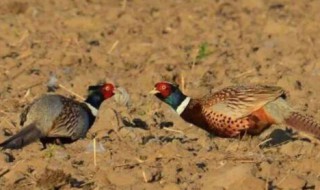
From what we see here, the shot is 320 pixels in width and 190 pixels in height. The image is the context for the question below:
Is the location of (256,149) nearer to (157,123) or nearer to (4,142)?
(157,123)

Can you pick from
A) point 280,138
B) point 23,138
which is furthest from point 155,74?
point 23,138

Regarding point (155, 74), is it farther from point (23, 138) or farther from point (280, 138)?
point (23, 138)

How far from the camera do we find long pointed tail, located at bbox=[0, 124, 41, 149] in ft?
27.9

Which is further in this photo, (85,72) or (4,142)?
(85,72)

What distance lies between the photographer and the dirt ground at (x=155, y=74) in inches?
322

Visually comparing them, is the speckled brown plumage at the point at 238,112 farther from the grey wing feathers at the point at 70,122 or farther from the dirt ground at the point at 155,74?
the grey wing feathers at the point at 70,122

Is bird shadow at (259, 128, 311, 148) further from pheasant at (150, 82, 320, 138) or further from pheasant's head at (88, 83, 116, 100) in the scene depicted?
pheasant's head at (88, 83, 116, 100)

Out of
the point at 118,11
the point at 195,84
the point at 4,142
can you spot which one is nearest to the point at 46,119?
the point at 4,142

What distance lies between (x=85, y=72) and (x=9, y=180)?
10.6ft

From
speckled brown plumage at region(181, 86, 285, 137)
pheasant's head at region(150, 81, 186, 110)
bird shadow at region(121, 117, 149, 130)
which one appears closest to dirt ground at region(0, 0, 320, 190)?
bird shadow at region(121, 117, 149, 130)

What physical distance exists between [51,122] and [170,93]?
122 centimetres

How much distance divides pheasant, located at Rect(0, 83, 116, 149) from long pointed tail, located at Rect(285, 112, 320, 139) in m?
1.64

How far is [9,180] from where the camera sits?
26.5ft

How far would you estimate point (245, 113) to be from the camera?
9.17 m
